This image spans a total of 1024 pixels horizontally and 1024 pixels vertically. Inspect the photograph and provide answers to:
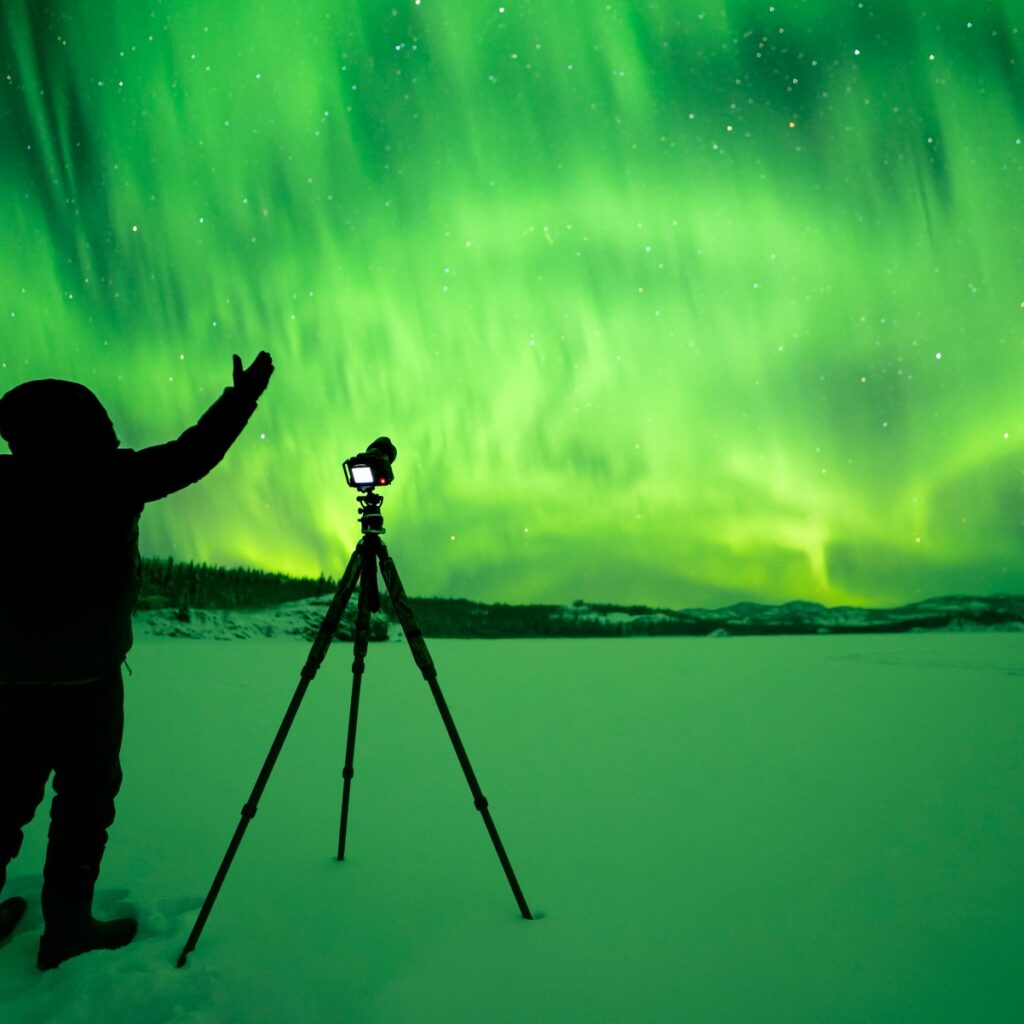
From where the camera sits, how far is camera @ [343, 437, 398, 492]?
117 inches

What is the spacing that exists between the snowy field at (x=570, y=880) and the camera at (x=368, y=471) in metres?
2.05

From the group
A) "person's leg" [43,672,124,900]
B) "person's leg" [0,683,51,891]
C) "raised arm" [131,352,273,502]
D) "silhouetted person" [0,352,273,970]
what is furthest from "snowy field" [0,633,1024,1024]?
"raised arm" [131,352,273,502]

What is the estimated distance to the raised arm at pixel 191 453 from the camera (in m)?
2.45

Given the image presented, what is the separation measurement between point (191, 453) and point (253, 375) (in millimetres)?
437

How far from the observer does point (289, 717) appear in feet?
8.71

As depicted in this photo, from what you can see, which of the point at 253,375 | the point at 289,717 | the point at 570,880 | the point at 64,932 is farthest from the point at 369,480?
the point at 570,880

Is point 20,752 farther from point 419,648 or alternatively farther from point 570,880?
point 570,880

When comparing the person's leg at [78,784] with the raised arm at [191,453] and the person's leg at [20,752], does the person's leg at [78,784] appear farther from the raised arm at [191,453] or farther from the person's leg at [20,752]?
the raised arm at [191,453]

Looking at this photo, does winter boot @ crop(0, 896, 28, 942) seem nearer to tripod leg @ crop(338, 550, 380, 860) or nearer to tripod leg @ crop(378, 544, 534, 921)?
tripod leg @ crop(338, 550, 380, 860)

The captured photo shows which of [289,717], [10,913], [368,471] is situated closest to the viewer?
[289,717]

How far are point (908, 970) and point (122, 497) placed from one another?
3.76m

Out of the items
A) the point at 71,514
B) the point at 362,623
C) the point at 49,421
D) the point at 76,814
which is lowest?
the point at 76,814

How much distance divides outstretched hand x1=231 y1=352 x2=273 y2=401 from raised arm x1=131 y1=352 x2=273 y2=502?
0.07 feet

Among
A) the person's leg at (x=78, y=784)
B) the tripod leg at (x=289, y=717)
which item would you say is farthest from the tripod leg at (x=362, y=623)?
the person's leg at (x=78, y=784)
